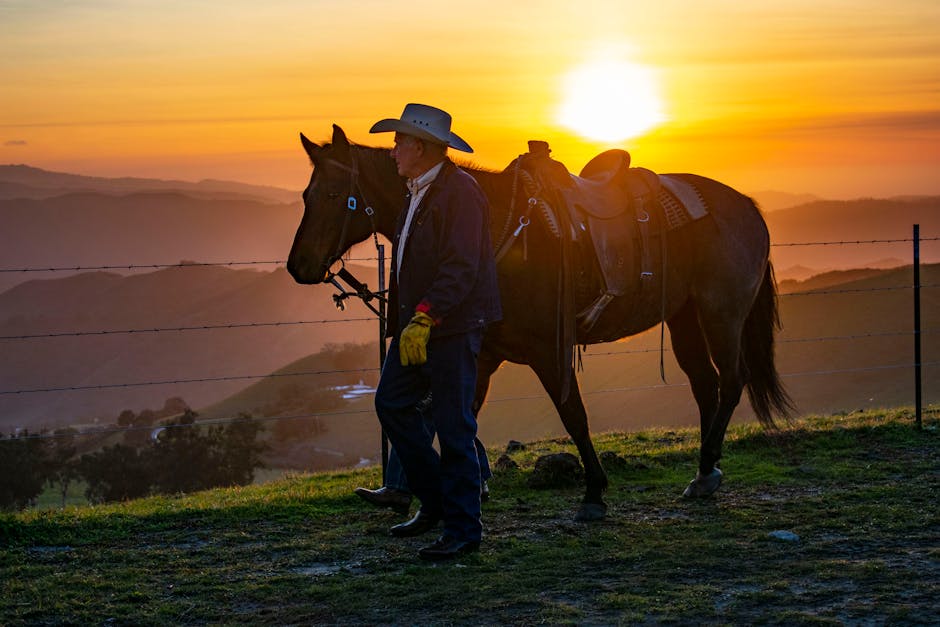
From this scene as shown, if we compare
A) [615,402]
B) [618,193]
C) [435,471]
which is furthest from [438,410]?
[615,402]

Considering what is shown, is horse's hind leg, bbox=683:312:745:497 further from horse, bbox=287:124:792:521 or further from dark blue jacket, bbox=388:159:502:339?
dark blue jacket, bbox=388:159:502:339

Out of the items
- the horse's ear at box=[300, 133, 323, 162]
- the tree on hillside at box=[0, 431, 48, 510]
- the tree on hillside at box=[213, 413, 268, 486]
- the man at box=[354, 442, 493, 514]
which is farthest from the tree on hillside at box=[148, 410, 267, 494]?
the horse's ear at box=[300, 133, 323, 162]

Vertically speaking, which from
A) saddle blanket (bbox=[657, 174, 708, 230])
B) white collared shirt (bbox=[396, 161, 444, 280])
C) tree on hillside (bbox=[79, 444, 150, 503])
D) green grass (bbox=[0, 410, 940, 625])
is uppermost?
saddle blanket (bbox=[657, 174, 708, 230])

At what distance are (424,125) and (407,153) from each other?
183 millimetres

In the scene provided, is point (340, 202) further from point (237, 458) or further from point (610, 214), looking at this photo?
point (237, 458)

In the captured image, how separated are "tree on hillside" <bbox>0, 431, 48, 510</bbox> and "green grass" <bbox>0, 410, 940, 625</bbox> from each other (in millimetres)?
54353

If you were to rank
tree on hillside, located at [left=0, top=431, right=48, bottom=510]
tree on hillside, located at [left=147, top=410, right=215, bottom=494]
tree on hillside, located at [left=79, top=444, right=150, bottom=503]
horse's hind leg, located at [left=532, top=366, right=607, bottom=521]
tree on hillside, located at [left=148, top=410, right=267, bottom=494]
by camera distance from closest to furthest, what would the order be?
horse's hind leg, located at [left=532, top=366, right=607, bottom=521] → tree on hillside, located at [left=147, top=410, right=215, bottom=494] → tree on hillside, located at [left=148, top=410, right=267, bottom=494] → tree on hillside, located at [left=79, top=444, right=150, bottom=503] → tree on hillside, located at [left=0, top=431, right=48, bottom=510]

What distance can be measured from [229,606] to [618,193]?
3.85 metres

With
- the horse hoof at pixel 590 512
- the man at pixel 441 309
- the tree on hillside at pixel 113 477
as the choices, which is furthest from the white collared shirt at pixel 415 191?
the tree on hillside at pixel 113 477

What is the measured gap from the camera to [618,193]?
746 centimetres

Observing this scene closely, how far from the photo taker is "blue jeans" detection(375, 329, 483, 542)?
5.86 metres

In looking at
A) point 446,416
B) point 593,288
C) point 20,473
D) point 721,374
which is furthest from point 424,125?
point 20,473

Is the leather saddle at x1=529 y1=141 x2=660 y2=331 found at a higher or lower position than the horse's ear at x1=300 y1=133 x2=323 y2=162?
lower

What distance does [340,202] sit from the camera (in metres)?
6.49
